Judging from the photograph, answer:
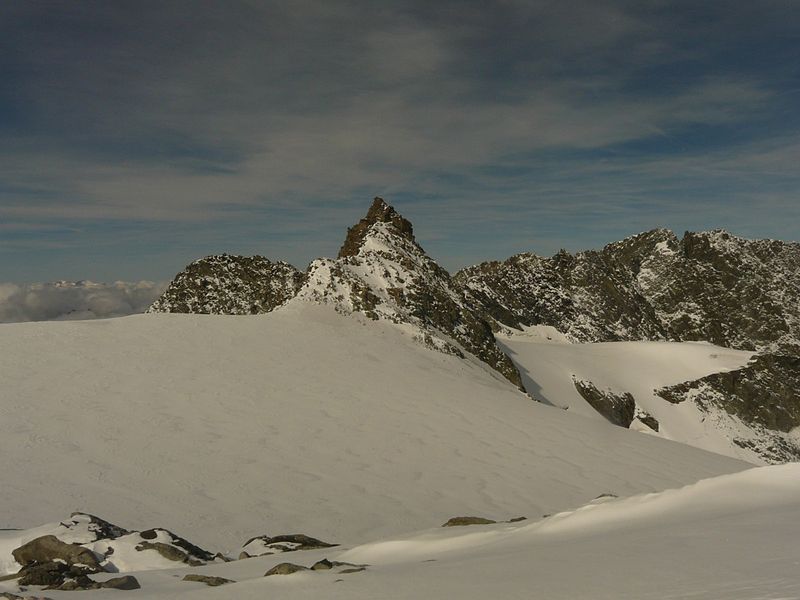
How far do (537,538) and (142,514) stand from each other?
6.49 metres

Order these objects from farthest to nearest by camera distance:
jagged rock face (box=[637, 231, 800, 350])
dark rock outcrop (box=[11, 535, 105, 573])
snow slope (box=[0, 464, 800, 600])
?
jagged rock face (box=[637, 231, 800, 350]) < dark rock outcrop (box=[11, 535, 105, 573]) < snow slope (box=[0, 464, 800, 600])

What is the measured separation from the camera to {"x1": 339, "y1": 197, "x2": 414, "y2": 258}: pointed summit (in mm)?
35531

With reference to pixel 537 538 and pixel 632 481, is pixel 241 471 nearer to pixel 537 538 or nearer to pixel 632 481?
pixel 537 538

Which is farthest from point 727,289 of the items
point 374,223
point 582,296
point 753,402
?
point 374,223

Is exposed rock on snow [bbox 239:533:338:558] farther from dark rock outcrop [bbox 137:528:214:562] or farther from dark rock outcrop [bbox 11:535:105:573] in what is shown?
dark rock outcrop [bbox 11:535:105:573]

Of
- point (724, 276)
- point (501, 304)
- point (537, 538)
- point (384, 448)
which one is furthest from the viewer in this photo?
point (724, 276)

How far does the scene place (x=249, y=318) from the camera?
24.7 meters

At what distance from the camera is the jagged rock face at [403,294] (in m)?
27.0

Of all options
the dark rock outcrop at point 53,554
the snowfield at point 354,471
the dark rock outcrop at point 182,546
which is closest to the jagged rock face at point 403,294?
the snowfield at point 354,471

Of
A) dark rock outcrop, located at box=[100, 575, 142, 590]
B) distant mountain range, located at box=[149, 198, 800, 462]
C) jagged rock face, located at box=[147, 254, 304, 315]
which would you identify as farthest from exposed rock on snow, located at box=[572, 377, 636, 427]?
dark rock outcrop, located at box=[100, 575, 142, 590]

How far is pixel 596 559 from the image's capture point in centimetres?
477

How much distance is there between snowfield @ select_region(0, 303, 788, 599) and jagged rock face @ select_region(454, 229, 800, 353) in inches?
1666

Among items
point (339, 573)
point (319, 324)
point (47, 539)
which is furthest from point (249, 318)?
point (339, 573)

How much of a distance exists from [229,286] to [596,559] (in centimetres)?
5524
